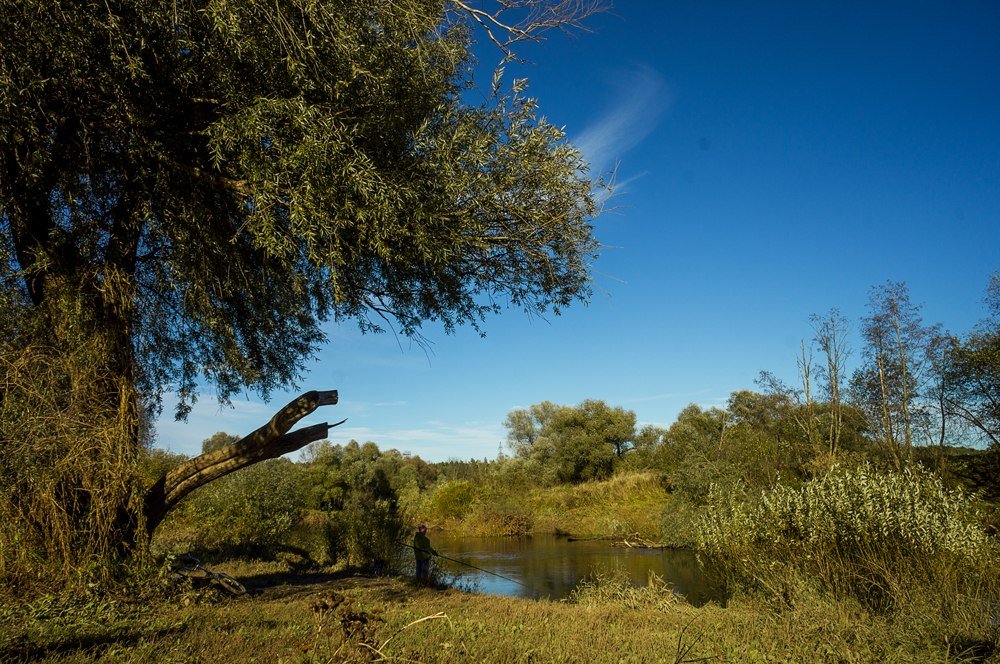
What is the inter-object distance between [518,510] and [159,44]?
35.2m

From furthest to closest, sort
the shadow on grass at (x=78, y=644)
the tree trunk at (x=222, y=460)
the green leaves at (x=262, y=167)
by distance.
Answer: the tree trunk at (x=222, y=460) < the green leaves at (x=262, y=167) < the shadow on grass at (x=78, y=644)

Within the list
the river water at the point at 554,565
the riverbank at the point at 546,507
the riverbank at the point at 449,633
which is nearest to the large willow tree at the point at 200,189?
the riverbank at the point at 449,633

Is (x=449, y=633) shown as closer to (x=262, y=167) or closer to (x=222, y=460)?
(x=222, y=460)

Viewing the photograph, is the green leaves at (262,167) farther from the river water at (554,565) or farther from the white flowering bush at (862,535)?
the river water at (554,565)

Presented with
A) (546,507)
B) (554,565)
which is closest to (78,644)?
(554,565)

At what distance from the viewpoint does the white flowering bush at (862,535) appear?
9.14 m

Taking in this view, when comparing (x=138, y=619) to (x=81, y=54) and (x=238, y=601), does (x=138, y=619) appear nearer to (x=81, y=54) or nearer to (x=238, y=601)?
(x=238, y=601)

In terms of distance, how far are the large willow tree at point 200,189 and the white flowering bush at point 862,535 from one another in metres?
6.25

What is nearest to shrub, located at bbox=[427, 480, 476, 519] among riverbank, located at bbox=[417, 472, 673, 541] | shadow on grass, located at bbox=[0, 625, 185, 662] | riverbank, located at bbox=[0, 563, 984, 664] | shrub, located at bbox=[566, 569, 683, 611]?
riverbank, located at bbox=[417, 472, 673, 541]

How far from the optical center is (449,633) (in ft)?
22.0

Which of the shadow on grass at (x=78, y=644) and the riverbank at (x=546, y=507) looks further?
the riverbank at (x=546, y=507)

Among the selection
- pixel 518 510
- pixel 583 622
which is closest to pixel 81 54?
pixel 583 622

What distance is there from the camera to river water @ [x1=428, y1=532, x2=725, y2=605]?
680 inches

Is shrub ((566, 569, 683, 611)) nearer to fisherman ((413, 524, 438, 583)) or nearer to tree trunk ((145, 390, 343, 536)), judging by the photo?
fisherman ((413, 524, 438, 583))
